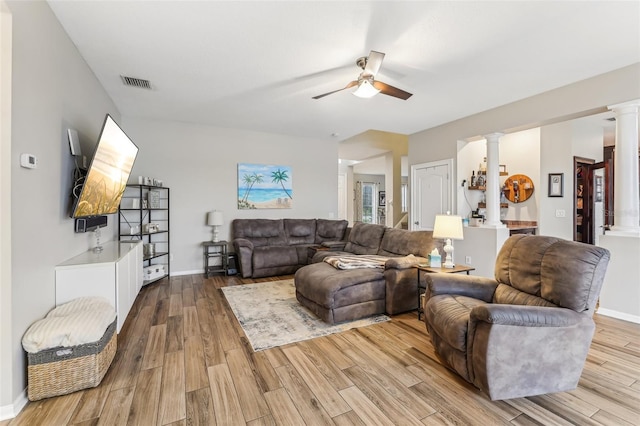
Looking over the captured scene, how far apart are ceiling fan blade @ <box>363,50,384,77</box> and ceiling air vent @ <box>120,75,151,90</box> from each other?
264 cm

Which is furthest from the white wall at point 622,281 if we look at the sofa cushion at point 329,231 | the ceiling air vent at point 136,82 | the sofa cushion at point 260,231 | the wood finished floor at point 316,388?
the ceiling air vent at point 136,82

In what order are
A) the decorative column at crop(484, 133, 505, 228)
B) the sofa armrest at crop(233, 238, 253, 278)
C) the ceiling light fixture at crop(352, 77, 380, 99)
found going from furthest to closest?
the sofa armrest at crop(233, 238, 253, 278), the decorative column at crop(484, 133, 505, 228), the ceiling light fixture at crop(352, 77, 380, 99)

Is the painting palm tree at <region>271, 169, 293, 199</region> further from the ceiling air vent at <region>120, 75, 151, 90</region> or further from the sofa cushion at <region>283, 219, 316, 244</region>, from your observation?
the ceiling air vent at <region>120, 75, 151, 90</region>

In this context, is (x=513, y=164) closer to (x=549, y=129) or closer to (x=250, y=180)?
(x=549, y=129)

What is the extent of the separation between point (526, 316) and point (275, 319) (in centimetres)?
224

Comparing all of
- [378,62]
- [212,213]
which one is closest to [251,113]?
[212,213]

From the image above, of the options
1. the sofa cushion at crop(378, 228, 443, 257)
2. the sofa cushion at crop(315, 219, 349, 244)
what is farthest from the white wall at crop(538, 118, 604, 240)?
the sofa cushion at crop(315, 219, 349, 244)

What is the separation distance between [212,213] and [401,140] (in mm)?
4991

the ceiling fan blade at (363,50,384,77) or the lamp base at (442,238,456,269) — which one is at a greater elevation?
the ceiling fan blade at (363,50,384,77)

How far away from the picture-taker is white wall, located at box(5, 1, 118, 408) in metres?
1.70

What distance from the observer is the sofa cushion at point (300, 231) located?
5.68 metres

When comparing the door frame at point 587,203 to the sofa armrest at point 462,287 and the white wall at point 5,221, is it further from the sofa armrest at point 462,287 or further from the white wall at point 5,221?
the white wall at point 5,221

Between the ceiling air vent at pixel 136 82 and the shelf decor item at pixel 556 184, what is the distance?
6.57 m

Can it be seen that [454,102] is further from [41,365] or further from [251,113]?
[41,365]
